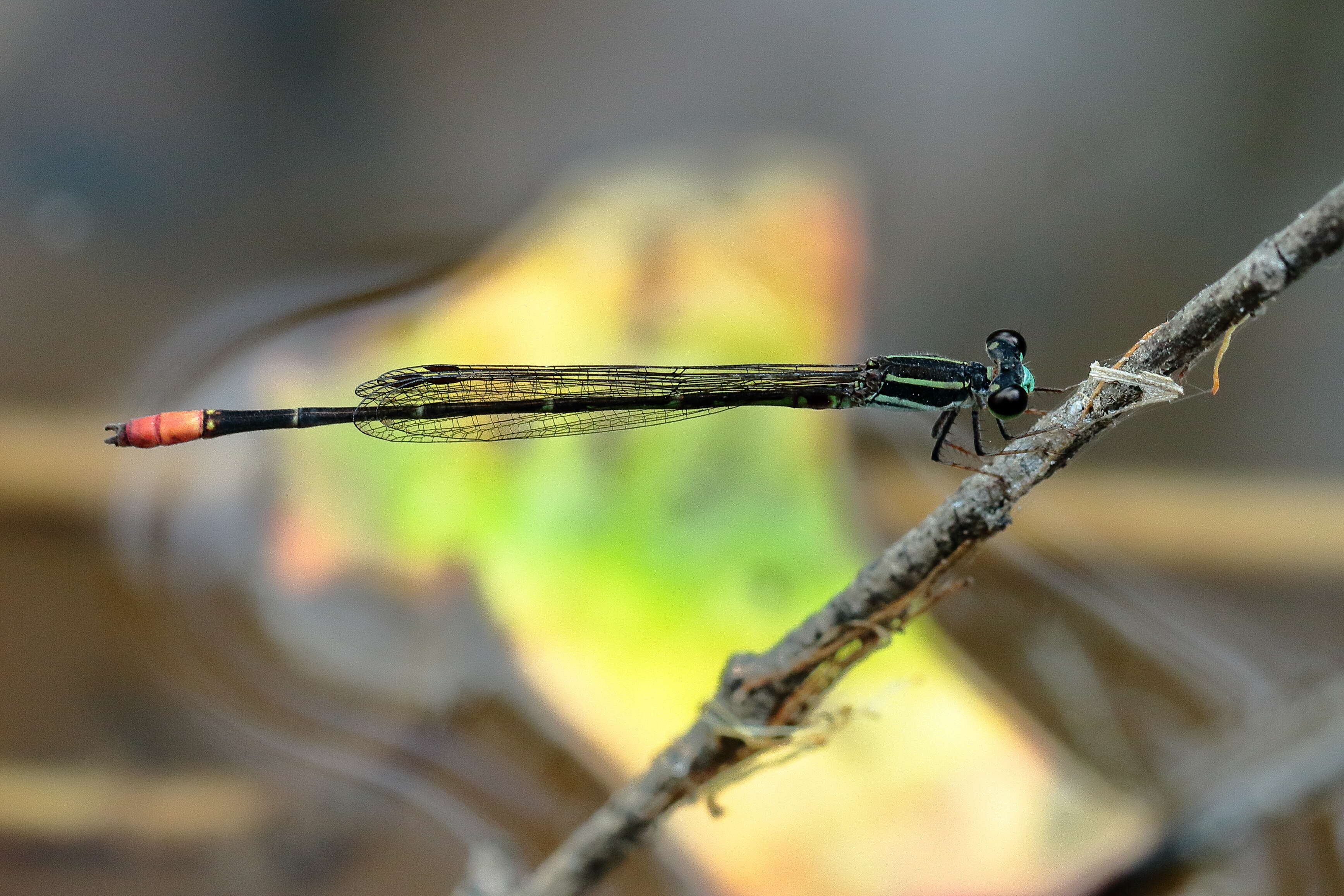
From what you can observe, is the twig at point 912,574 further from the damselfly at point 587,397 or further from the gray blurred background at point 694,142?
the gray blurred background at point 694,142

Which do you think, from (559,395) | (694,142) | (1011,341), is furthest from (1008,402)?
(694,142)

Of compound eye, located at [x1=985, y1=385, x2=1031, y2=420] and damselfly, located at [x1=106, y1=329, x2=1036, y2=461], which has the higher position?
damselfly, located at [x1=106, y1=329, x2=1036, y2=461]

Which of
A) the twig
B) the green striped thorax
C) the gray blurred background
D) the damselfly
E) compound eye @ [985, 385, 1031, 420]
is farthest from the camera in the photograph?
the gray blurred background

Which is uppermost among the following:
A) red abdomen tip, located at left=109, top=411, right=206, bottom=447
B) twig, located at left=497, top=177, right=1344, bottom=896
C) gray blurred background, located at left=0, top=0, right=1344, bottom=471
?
gray blurred background, located at left=0, top=0, right=1344, bottom=471

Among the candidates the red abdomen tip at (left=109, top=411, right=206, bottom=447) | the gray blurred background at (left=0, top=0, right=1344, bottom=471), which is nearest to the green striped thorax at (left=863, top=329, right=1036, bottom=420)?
the gray blurred background at (left=0, top=0, right=1344, bottom=471)

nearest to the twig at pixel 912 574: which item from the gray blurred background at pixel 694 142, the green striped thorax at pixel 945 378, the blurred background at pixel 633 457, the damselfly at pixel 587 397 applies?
the blurred background at pixel 633 457

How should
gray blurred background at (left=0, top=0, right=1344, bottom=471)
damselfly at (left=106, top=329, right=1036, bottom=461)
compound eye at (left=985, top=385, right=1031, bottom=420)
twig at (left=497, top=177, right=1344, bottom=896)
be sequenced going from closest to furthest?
twig at (left=497, top=177, right=1344, bottom=896), compound eye at (left=985, top=385, right=1031, bottom=420), damselfly at (left=106, top=329, right=1036, bottom=461), gray blurred background at (left=0, top=0, right=1344, bottom=471)

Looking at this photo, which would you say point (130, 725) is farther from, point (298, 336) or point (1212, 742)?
point (1212, 742)

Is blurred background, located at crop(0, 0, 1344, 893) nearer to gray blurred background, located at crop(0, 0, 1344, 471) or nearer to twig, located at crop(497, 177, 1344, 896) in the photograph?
gray blurred background, located at crop(0, 0, 1344, 471)
